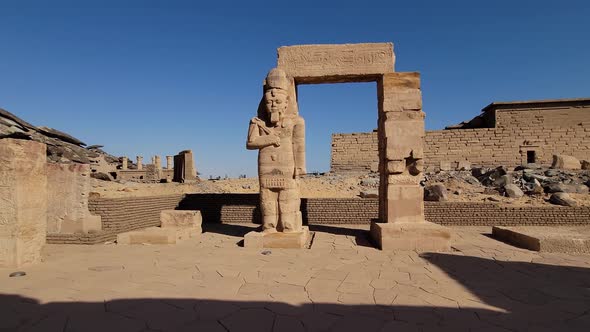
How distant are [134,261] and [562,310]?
5.33 meters

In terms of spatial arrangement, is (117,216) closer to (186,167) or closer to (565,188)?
(186,167)

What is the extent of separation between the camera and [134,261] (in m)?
4.80

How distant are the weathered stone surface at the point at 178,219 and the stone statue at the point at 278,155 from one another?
2.27 m

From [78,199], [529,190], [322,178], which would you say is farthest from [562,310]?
[322,178]

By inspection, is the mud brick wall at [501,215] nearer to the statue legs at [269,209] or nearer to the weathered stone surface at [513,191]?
A: the weathered stone surface at [513,191]

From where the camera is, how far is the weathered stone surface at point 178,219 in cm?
752

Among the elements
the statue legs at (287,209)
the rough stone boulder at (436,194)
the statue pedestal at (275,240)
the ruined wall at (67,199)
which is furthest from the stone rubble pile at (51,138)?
the rough stone boulder at (436,194)

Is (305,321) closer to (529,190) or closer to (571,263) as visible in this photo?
(571,263)

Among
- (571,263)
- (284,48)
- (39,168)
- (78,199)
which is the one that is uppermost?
(284,48)

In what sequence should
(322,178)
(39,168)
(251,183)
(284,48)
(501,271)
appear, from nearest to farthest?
(501,271) < (39,168) < (284,48) < (322,178) < (251,183)

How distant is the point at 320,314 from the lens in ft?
9.51

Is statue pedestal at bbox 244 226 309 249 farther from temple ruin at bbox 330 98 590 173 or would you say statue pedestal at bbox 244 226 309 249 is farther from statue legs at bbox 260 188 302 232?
temple ruin at bbox 330 98 590 173

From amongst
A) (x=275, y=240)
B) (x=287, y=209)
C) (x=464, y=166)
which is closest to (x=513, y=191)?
(x=464, y=166)

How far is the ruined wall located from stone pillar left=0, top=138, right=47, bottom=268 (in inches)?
93.2
